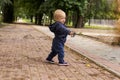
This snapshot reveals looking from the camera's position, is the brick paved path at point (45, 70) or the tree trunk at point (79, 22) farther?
the tree trunk at point (79, 22)

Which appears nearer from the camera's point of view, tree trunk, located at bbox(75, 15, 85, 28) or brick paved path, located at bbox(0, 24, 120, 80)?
brick paved path, located at bbox(0, 24, 120, 80)

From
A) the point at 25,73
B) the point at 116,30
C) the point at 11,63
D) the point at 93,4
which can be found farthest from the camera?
the point at 93,4

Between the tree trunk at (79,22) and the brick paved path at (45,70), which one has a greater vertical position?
the brick paved path at (45,70)

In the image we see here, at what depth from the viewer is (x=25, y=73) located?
8617 millimetres

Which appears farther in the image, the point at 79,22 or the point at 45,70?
the point at 79,22

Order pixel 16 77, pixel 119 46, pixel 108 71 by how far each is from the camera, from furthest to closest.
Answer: pixel 119 46
pixel 108 71
pixel 16 77

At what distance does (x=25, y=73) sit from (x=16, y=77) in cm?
57

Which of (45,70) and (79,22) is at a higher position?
(45,70)

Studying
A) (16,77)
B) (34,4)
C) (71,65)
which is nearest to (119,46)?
(71,65)

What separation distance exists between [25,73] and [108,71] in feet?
6.83

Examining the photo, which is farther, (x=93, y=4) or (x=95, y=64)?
(x=93, y=4)

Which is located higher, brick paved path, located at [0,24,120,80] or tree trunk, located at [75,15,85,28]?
brick paved path, located at [0,24,120,80]

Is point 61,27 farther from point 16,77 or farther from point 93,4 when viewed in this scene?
point 93,4

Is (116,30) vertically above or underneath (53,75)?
above
